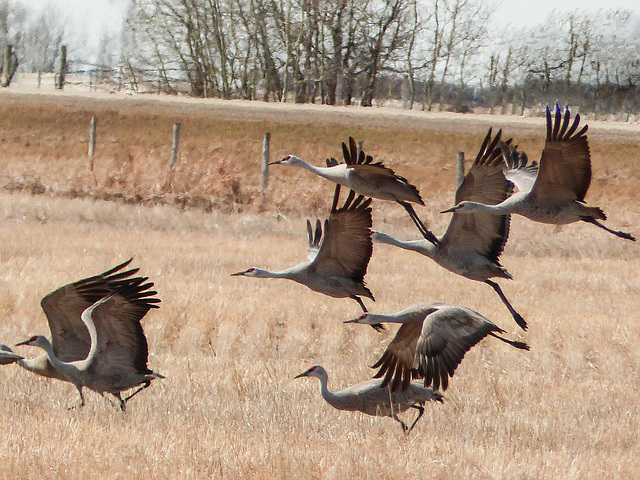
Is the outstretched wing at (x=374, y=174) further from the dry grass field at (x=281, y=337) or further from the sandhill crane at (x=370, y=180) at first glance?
the dry grass field at (x=281, y=337)

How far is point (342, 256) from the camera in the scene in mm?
6289

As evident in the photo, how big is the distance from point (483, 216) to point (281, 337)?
5477 mm

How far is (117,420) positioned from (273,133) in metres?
23.7

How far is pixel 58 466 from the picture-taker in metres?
5.62

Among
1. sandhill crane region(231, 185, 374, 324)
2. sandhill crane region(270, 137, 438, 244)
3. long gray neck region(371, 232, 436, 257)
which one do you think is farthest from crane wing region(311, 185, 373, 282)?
sandhill crane region(270, 137, 438, 244)

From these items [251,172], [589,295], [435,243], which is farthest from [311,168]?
[251,172]

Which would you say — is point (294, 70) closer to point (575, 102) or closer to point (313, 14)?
point (313, 14)

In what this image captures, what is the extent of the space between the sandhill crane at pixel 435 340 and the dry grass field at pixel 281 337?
2.05 feet

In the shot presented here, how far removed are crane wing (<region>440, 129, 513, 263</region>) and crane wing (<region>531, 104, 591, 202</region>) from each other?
1.60 feet

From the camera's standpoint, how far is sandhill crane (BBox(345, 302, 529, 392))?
17.8ft

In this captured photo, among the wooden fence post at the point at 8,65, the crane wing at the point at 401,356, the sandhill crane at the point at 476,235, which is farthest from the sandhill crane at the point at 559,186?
the wooden fence post at the point at 8,65

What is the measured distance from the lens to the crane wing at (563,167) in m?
5.26

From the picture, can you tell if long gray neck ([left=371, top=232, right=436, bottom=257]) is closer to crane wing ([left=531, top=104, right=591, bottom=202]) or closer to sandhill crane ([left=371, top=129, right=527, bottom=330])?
sandhill crane ([left=371, top=129, right=527, bottom=330])

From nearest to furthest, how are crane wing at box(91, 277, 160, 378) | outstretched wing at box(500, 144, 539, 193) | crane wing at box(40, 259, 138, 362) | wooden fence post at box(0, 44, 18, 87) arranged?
outstretched wing at box(500, 144, 539, 193), crane wing at box(91, 277, 160, 378), crane wing at box(40, 259, 138, 362), wooden fence post at box(0, 44, 18, 87)
